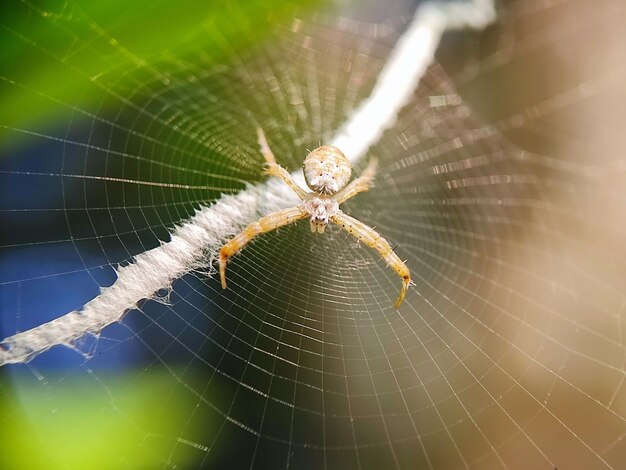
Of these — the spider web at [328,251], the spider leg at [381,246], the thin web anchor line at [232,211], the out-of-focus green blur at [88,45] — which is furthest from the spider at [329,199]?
the out-of-focus green blur at [88,45]

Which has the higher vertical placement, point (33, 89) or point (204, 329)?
point (33, 89)

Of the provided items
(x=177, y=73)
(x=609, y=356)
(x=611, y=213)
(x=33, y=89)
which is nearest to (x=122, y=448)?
(x=33, y=89)

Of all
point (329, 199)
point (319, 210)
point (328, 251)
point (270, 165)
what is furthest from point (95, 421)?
point (328, 251)

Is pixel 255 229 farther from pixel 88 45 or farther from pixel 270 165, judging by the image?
pixel 88 45

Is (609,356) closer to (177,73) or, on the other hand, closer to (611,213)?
(611,213)

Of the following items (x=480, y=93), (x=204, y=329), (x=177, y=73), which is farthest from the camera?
(x=480, y=93)

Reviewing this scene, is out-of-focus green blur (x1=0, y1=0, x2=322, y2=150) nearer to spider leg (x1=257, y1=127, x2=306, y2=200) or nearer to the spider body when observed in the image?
spider leg (x1=257, y1=127, x2=306, y2=200)

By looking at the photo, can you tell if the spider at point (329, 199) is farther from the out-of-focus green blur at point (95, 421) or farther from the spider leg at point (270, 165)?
the out-of-focus green blur at point (95, 421)
